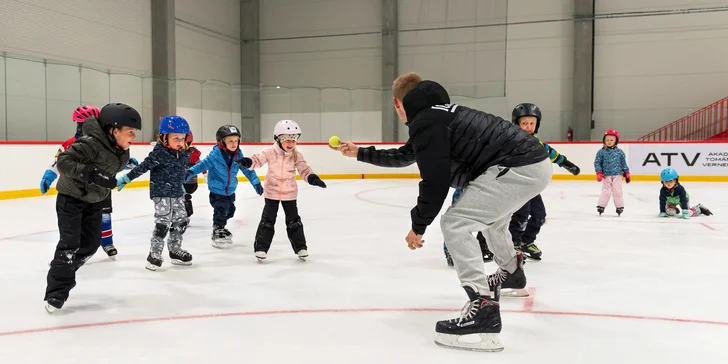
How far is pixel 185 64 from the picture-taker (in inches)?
813

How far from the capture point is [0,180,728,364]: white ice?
8.86 ft

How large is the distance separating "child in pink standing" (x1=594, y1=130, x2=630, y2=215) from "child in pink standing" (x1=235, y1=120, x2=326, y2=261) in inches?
192

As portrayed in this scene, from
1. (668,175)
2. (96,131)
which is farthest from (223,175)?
(668,175)

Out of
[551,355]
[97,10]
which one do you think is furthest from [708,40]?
[551,355]

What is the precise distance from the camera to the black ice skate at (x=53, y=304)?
3314mm

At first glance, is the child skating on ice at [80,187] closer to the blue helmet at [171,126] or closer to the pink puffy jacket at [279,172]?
the blue helmet at [171,126]

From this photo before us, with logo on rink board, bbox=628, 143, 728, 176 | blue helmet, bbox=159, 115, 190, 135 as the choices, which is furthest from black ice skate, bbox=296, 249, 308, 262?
logo on rink board, bbox=628, 143, 728, 176

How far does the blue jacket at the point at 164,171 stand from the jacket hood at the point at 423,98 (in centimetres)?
239

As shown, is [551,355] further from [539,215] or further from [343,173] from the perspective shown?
[343,173]

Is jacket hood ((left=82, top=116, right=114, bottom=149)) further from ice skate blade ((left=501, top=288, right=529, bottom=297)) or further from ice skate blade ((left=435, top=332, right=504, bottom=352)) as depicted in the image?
ice skate blade ((left=501, top=288, right=529, bottom=297))

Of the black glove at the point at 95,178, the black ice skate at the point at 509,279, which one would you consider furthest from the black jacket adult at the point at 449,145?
the black glove at the point at 95,178

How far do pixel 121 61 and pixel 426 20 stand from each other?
10376 millimetres

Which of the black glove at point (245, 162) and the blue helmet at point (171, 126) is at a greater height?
the blue helmet at point (171, 126)

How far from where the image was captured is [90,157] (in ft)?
10.9
